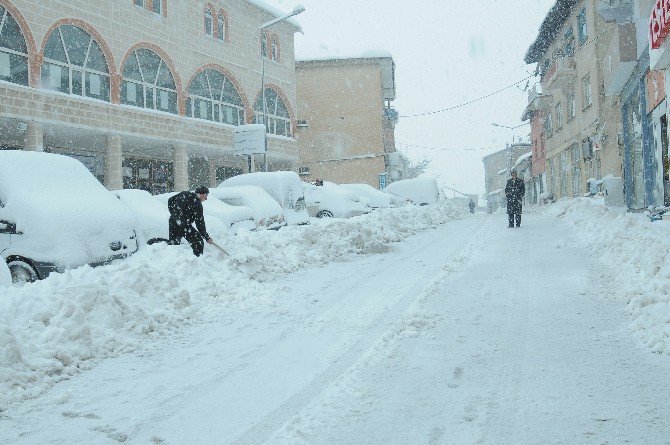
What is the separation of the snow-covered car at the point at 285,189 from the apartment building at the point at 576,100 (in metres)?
9.60

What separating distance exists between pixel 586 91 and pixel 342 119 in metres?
20.0

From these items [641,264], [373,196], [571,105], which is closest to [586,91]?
[571,105]

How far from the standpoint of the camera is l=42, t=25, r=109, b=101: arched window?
18578mm

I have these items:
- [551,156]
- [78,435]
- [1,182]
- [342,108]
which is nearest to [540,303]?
[78,435]

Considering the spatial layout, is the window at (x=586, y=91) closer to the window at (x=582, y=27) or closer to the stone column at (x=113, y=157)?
the window at (x=582, y=27)

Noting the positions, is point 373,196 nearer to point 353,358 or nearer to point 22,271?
point 22,271

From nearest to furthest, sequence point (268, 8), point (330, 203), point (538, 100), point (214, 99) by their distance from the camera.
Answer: point (330, 203) < point (214, 99) < point (268, 8) < point (538, 100)

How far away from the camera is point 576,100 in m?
28.1

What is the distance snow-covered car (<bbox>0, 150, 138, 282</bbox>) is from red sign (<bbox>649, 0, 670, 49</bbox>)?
986cm

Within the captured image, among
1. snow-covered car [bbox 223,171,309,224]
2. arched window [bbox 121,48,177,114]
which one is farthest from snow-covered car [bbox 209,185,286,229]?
arched window [bbox 121,48,177,114]

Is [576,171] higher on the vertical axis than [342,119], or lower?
lower

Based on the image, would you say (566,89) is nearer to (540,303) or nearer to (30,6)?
(30,6)

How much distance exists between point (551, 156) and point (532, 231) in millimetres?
24685

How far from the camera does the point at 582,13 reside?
26031 mm
